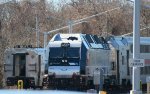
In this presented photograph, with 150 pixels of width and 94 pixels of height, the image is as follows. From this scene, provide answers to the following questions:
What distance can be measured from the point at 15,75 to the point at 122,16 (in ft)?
151

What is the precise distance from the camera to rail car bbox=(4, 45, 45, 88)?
130ft

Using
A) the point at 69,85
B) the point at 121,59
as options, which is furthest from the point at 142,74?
the point at 69,85

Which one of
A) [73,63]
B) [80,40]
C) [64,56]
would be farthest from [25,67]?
[80,40]

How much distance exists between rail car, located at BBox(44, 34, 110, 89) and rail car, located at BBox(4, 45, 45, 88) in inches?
104

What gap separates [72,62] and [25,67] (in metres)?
5.43

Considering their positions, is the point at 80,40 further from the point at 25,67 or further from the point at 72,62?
the point at 25,67

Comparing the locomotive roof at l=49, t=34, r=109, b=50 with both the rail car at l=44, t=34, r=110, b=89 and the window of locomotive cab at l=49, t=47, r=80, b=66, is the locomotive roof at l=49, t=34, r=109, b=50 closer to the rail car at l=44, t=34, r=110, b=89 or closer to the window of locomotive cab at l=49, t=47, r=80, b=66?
the rail car at l=44, t=34, r=110, b=89

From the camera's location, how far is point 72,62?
36531 mm

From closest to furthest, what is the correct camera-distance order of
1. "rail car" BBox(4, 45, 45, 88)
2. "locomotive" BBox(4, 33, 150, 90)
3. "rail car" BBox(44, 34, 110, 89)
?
1. "rail car" BBox(44, 34, 110, 89)
2. "locomotive" BBox(4, 33, 150, 90)
3. "rail car" BBox(4, 45, 45, 88)

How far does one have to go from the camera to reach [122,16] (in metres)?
84.1

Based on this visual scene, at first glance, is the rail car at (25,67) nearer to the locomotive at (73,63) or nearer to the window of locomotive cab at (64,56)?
the locomotive at (73,63)

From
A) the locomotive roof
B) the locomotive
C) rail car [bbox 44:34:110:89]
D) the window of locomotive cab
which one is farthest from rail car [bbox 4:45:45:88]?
the locomotive roof

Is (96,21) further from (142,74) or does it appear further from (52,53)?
(52,53)

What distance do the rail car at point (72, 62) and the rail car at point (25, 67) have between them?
8.70ft
